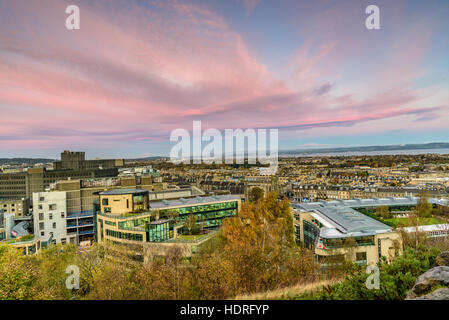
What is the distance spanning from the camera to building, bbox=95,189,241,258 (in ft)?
93.5

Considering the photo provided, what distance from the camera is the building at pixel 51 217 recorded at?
152ft

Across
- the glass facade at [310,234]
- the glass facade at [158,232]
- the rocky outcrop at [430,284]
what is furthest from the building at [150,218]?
the rocky outcrop at [430,284]

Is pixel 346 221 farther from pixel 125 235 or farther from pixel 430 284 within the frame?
pixel 125 235

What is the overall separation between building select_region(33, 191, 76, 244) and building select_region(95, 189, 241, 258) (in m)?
12.5

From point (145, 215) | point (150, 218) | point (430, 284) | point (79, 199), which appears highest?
point (430, 284)

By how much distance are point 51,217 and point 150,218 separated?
26602 mm

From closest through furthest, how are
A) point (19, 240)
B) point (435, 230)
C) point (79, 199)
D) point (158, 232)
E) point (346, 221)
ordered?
point (435, 230)
point (158, 232)
point (346, 221)
point (19, 240)
point (79, 199)

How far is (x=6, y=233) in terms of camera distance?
38.3m

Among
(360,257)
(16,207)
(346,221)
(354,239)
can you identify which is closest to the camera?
(354,239)

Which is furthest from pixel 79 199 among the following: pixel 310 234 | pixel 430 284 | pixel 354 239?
pixel 430 284

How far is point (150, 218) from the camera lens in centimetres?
3309

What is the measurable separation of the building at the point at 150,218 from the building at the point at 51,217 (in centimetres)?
1253
